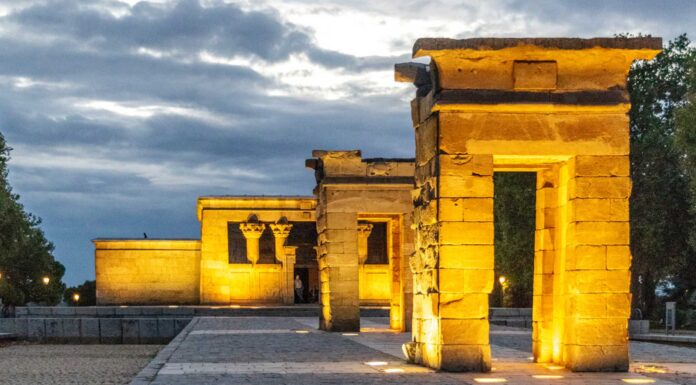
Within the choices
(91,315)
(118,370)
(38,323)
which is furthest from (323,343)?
(91,315)

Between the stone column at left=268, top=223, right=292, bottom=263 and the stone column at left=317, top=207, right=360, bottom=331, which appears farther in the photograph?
the stone column at left=268, top=223, right=292, bottom=263

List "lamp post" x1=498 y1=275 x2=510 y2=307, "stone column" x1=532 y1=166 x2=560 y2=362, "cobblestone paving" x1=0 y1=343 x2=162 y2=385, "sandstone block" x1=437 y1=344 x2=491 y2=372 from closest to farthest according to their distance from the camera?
"sandstone block" x1=437 y1=344 x2=491 y2=372, "stone column" x1=532 y1=166 x2=560 y2=362, "cobblestone paving" x1=0 y1=343 x2=162 y2=385, "lamp post" x1=498 y1=275 x2=510 y2=307

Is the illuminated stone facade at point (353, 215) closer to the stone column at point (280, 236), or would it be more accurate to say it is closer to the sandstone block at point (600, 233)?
the sandstone block at point (600, 233)

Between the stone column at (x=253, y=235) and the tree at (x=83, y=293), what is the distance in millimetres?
16964

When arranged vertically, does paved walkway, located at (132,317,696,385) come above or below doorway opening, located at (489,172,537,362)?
below

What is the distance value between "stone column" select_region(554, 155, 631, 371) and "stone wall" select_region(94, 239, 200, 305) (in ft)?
110

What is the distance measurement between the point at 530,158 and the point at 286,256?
3143 centimetres

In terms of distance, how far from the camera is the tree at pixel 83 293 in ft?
200

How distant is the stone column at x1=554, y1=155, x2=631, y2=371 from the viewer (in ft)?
47.2

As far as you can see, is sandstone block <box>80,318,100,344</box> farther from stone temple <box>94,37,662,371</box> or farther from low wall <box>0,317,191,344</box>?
stone temple <box>94,37,662,371</box>

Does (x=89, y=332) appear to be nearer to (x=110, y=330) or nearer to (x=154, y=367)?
(x=110, y=330)

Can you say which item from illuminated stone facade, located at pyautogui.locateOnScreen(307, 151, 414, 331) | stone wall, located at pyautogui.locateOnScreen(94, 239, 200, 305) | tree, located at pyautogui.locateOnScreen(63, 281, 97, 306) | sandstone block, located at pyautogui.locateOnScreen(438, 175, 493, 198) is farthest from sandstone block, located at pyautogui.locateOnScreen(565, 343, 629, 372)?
tree, located at pyautogui.locateOnScreen(63, 281, 97, 306)

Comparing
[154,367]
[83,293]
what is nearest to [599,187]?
[154,367]

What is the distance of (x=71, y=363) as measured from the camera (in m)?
23.3
